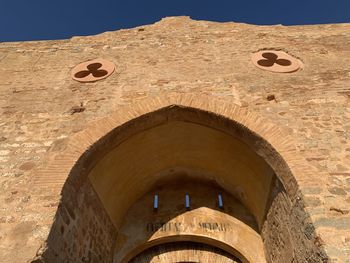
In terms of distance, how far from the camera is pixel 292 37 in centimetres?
704

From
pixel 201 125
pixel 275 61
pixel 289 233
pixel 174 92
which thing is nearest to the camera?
A: pixel 289 233

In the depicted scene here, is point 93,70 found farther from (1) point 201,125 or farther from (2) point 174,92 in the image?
(1) point 201,125

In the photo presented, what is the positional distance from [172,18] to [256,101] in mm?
3701

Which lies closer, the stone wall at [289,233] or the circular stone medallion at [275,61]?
the stone wall at [289,233]

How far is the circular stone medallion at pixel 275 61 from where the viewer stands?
6.05 m

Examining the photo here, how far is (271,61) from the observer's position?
635 cm

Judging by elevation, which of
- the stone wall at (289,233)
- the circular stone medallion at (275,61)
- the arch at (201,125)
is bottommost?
the stone wall at (289,233)

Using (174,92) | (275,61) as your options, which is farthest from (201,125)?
(275,61)

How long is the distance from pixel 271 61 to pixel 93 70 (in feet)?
10.5

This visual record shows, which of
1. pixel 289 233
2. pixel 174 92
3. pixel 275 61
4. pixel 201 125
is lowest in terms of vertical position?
pixel 289 233

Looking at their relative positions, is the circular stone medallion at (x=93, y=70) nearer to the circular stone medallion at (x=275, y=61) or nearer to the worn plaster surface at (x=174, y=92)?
the worn plaster surface at (x=174, y=92)

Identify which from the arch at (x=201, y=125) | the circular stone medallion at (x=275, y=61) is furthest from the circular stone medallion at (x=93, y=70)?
the circular stone medallion at (x=275, y=61)

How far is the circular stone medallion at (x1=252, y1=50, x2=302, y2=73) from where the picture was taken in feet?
19.9

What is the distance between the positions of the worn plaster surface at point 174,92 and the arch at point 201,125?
148 mm
